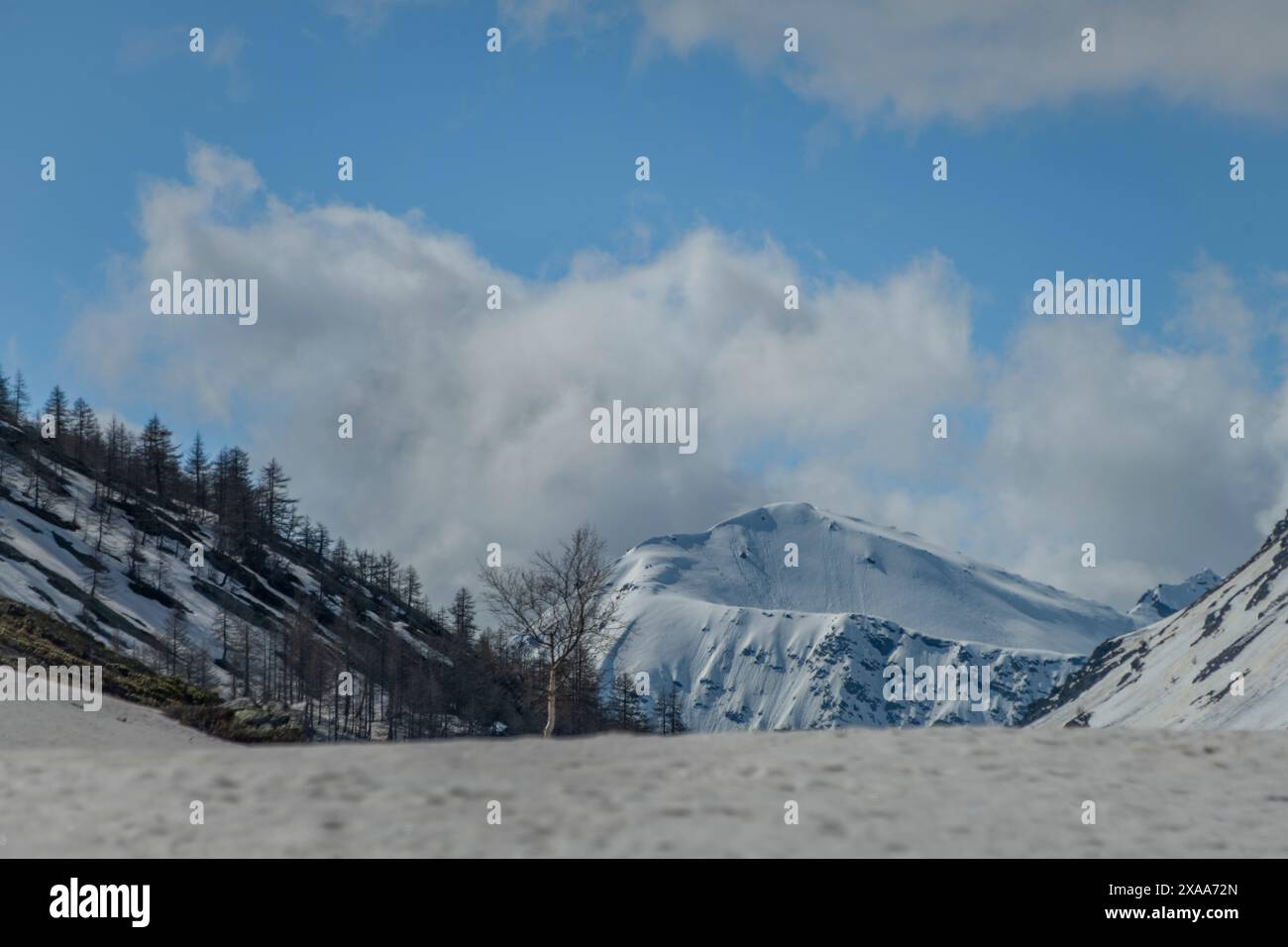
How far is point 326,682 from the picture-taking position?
348 ft

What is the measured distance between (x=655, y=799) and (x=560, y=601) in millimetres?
22537

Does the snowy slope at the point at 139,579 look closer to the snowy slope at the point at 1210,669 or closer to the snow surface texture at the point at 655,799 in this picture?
the snow surface texture at the point at 655,799

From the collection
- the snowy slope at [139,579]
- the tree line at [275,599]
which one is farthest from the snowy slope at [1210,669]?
the snowy slope at [139,579]

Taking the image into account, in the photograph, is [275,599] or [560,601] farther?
[275,599]

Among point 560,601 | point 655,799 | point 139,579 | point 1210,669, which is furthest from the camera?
point 1210,669

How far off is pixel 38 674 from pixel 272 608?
86248 mm

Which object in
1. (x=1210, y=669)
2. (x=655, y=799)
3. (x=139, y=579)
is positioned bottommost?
(x=1210, y=669)

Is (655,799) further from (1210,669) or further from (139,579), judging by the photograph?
(1210,669)

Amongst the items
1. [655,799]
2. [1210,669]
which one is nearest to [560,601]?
[655,799]

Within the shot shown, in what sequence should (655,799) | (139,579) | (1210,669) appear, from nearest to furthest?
1. (655,799)
2. (139,579)
3. (1210,669)

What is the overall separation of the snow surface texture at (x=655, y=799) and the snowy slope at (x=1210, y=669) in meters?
68.0

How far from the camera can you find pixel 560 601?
35.2 meters
